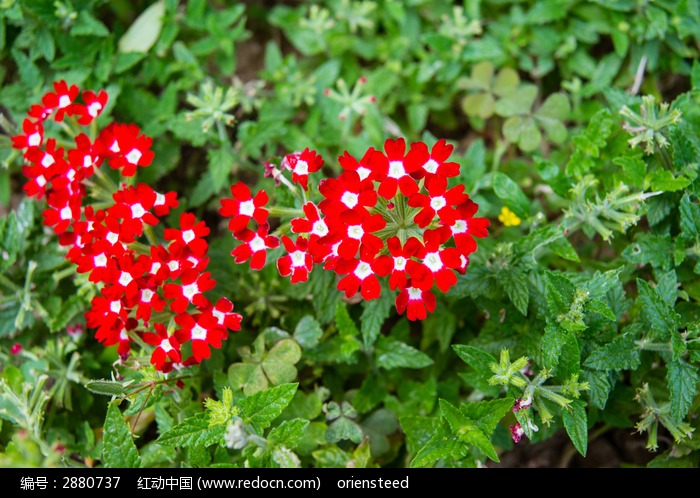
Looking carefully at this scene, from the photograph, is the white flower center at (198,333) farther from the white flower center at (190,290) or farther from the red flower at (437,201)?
the red flower at (437,201)

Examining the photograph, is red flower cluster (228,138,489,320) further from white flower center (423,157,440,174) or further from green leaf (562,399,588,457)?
green leaf (562,399,588,457)

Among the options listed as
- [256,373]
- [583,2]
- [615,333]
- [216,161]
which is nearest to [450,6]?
[583,2]

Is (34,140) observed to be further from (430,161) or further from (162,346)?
(430,161)

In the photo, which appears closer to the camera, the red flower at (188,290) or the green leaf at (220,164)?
the red flower at (188,290)

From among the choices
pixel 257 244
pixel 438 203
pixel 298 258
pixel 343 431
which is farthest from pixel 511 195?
pixel 343 431

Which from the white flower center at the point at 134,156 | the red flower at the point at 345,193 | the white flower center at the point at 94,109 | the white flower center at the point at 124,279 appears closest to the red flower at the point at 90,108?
the white flower center at the point at 94,109

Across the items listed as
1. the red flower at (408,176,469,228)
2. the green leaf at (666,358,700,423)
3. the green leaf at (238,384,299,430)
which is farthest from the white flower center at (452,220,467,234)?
the green leaf at (666,358,700,423)
